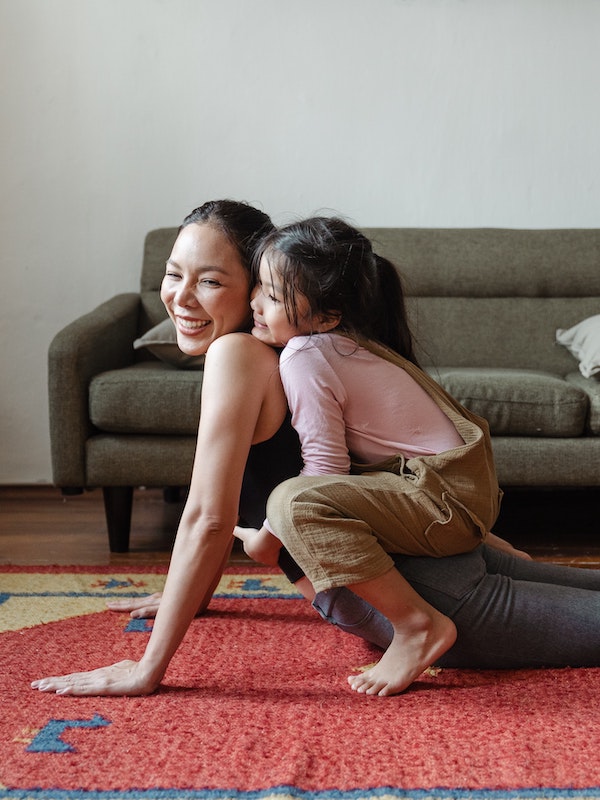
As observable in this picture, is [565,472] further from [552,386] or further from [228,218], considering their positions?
[228,218]

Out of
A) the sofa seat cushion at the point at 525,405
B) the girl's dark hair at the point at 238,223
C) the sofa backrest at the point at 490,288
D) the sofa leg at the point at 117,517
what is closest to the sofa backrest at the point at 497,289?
the sofa backrest at the point at 490,288

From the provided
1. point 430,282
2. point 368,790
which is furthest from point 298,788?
point 430,282

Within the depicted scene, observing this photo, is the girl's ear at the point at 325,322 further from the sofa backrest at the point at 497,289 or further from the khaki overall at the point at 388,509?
the sofa backrest at the point at 497,289

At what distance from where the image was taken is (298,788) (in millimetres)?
1043

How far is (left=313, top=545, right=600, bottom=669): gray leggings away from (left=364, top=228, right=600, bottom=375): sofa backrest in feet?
4.59

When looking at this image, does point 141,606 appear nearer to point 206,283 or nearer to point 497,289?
point 206,283

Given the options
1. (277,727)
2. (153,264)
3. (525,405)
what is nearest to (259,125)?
(153,264)

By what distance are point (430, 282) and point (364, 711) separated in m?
1.84

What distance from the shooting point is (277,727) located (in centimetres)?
123

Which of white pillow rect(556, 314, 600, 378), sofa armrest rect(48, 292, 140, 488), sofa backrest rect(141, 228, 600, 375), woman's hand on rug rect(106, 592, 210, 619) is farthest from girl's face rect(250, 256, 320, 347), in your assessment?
sofa backrest rect(141, 228, 600, 375)

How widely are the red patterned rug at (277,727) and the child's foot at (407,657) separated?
0.03 m

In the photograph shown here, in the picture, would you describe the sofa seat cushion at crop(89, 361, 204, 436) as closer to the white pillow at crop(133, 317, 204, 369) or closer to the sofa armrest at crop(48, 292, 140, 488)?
the sofa armrest at crop(48, 292, 140, 488)

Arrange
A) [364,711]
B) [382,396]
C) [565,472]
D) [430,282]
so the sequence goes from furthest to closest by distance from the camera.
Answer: [430,282] → [565,472] → [382,396] → [364,711]

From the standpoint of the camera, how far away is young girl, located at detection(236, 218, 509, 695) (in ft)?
4.42
